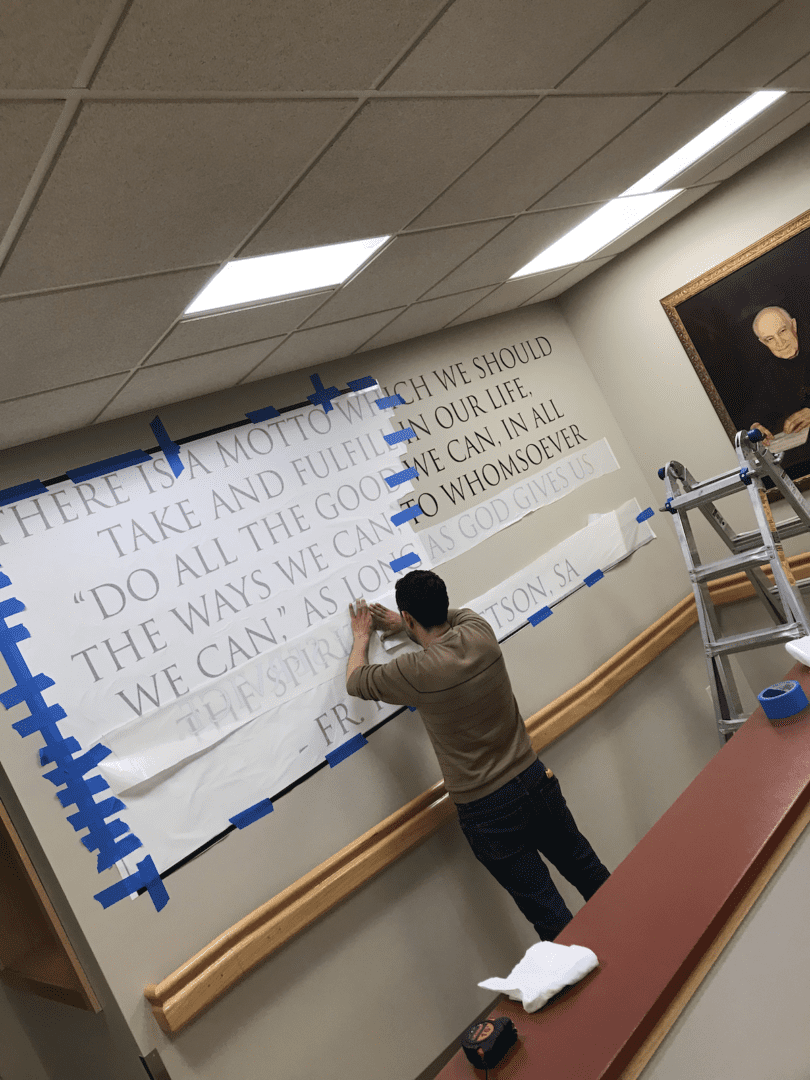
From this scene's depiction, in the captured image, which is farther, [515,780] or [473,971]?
[473,971]

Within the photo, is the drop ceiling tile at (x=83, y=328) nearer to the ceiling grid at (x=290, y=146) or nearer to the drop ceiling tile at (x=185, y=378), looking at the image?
the ceiling grid at (x=290, y=146)

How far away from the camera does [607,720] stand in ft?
12.6

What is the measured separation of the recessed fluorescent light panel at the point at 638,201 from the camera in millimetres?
2955

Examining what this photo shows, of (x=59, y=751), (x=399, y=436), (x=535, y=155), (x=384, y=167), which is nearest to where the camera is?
(x=384, y=167)

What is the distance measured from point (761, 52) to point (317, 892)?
120 inches

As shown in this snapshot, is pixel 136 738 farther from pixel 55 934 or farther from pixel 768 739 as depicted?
pixel 768 739

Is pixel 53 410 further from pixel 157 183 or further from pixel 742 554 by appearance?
pixel 742 554

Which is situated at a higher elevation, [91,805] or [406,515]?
[406,515]

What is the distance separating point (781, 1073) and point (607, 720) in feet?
8.39

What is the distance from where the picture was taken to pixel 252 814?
8.95 feet

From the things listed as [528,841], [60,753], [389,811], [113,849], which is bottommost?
[528,841]

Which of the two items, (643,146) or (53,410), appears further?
(643,146)

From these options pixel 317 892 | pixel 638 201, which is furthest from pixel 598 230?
pixel 317 892

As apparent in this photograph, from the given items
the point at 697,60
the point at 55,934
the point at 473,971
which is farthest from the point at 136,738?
the point at 697,60
